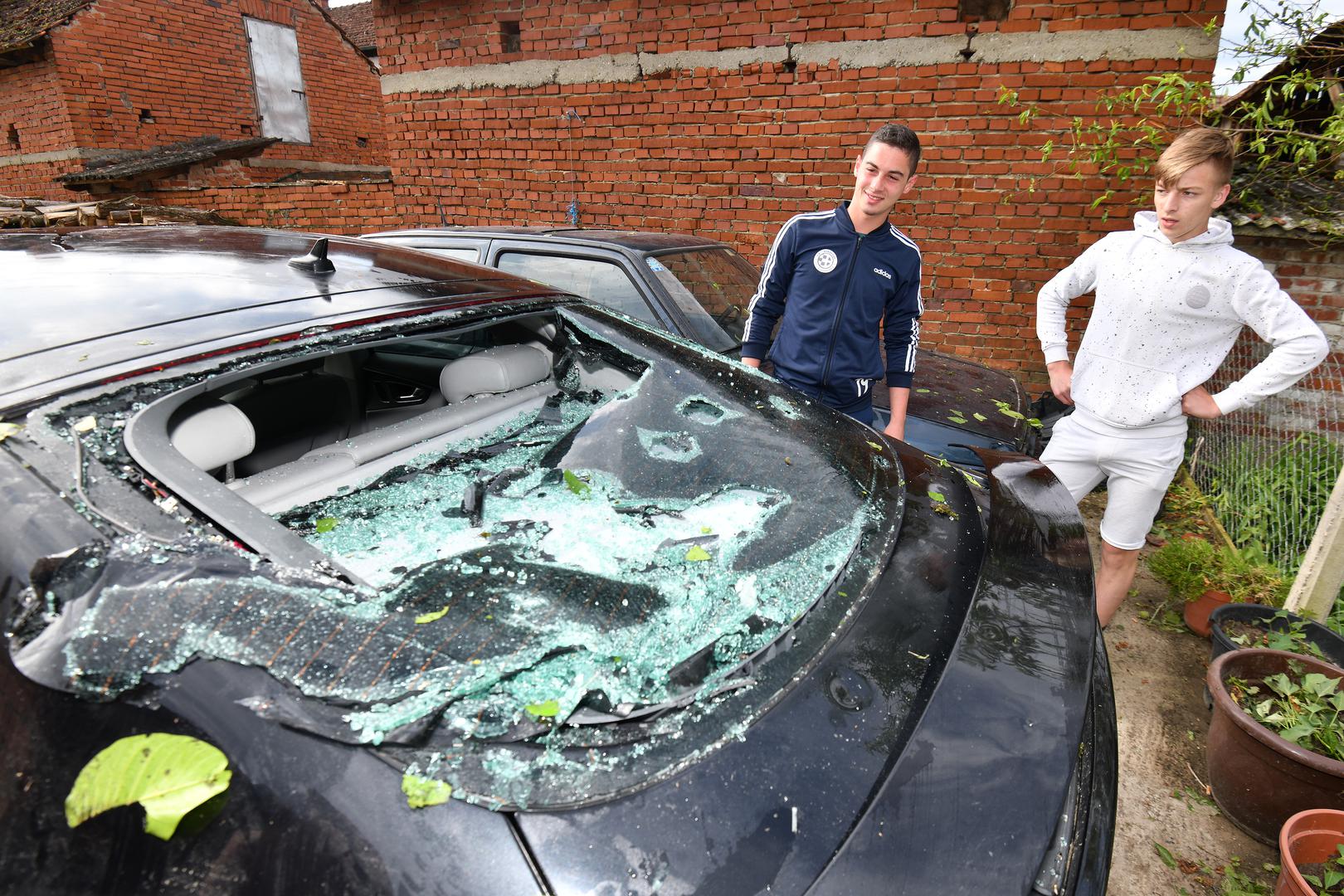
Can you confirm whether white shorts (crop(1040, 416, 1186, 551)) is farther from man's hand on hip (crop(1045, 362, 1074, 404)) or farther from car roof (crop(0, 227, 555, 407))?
car roof (crop(0, 227, 555, 407))

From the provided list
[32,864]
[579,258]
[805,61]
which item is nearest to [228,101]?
[805,61]

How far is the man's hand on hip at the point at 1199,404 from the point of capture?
218 cm

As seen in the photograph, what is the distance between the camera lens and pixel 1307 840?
1725mm

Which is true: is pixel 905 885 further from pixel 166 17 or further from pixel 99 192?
pixel 166 17

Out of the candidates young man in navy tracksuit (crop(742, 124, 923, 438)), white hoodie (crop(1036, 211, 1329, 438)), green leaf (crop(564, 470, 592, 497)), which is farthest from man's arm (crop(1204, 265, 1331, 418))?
green leaf (crop(564, 470, 592, 497))

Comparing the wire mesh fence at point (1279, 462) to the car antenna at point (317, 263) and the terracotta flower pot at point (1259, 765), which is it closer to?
the terracotta flower pot at point (1259, 765)

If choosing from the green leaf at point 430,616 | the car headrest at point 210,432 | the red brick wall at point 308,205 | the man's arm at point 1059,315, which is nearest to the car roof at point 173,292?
the car headrest at point 210,432

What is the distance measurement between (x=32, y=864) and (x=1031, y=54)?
6015 mm

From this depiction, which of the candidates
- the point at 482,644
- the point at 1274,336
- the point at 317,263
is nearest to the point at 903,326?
the point at 1274,336

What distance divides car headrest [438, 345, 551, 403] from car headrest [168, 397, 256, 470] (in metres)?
0.73

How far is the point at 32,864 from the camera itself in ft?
2.63

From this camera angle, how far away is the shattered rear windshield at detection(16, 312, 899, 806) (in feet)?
2.86

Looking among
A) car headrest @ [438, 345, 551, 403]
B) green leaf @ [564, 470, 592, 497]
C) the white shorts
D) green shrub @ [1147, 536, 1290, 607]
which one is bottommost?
green shrub @ [1147, 536, 1290, 607]

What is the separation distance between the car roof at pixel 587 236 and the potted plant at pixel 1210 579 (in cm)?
288
